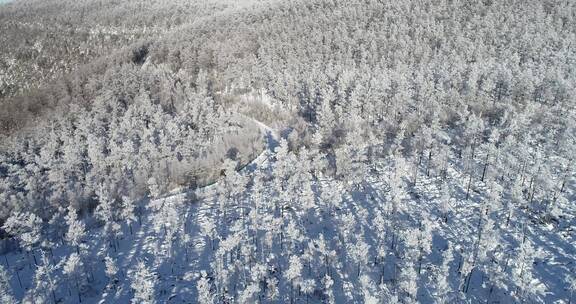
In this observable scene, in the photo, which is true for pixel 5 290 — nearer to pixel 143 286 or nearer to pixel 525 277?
pixel 143 286

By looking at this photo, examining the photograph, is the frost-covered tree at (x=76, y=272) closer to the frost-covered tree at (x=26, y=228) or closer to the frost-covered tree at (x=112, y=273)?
the frost-covered tree at (x=112, y=273)

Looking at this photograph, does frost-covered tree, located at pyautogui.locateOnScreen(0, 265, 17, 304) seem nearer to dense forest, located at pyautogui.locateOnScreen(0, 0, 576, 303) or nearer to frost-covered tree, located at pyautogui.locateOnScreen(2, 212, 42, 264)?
dense forest, located at pyautogui.locateOnScreen(0, 0, 576, 303)

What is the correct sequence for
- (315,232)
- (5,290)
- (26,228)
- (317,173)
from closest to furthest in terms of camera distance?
(5,290) < (315,232) < (26,228) < (317,173)

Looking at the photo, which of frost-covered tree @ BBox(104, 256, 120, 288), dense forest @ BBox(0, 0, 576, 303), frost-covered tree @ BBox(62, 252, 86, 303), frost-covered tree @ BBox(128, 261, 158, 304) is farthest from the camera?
dense forest @ BBox(0, 0, 576, 303)

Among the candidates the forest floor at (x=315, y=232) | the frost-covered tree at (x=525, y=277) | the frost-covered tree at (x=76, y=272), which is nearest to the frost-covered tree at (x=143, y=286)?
the forest floor at (x=315, y=232)

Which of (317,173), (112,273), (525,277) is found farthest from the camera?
(317,173)

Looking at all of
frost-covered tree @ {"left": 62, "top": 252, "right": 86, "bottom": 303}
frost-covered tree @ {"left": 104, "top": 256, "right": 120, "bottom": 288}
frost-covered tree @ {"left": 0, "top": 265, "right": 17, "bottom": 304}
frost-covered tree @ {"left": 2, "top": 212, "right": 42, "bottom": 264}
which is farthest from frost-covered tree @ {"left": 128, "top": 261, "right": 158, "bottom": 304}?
frost-covered tree @ {"left": 2, "top": 212, "right": 42, "bottom": 264}

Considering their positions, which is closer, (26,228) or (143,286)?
(143,286)

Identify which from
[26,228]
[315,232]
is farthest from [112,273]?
[315,232]

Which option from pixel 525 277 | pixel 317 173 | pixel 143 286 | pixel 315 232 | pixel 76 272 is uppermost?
pixel 525 277
